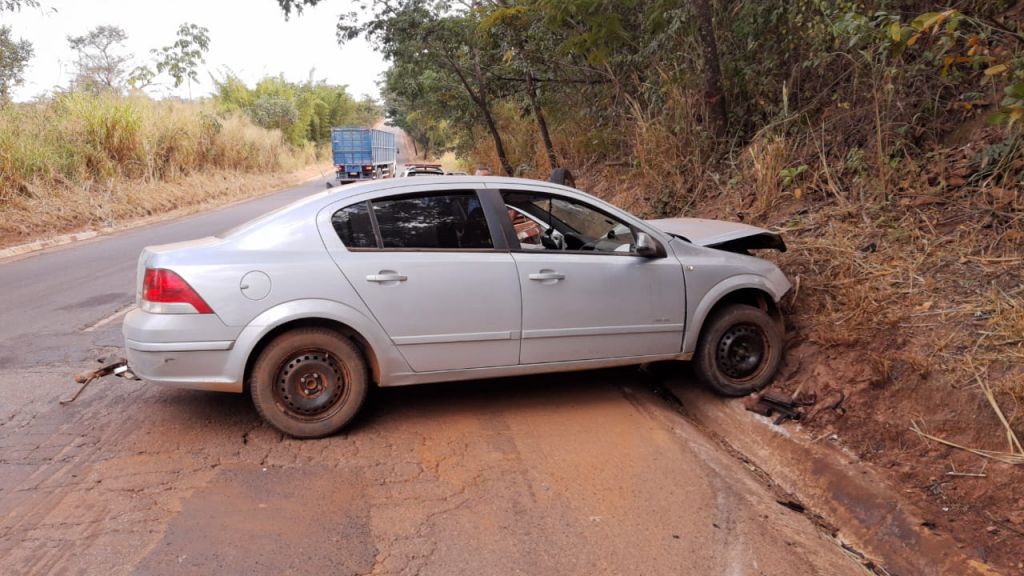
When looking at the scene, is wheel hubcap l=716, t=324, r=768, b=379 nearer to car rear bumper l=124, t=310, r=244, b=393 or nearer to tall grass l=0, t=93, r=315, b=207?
car rear bumper l=124, t=310, r=244, b=393

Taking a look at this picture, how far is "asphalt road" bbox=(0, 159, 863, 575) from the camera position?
3.18m

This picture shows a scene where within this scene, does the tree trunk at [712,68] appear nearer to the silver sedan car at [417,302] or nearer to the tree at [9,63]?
the silver sedan car at [417,302]

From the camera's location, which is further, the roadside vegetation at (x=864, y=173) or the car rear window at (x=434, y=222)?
the car rear window at (x=434, y=222)

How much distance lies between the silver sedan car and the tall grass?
1408cm

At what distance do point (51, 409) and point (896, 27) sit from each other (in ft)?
19.3

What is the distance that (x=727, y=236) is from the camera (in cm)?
541

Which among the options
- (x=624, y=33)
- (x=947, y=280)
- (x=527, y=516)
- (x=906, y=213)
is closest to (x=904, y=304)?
(x=947, y=280)

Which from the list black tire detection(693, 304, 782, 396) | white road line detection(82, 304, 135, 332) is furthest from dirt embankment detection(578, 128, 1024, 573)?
white road line detection(82, 304, 135, 332)

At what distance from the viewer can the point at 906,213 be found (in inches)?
249

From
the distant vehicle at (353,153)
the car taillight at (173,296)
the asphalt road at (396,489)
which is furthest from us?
the distant vehicle at (353,153)

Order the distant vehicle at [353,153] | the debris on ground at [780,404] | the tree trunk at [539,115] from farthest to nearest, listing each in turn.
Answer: the distant vehicle at [353,153]
the tree trunk at [539,115]
the debris on ground at [780,404]

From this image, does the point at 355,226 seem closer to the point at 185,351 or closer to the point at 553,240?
the point at 185,351

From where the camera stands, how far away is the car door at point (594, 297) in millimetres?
4660

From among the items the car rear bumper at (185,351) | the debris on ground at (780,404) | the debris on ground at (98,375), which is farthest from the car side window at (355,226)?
the debris on ground at (780,404)
